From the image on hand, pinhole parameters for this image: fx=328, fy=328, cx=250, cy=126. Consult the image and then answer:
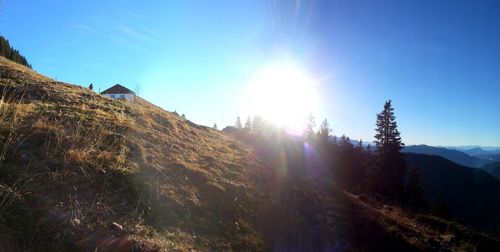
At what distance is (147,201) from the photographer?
6.31m

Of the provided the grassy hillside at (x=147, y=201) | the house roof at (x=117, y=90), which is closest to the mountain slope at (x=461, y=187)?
the house roof at (x=117, y=90)

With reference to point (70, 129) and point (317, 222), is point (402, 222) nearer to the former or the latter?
point (317, 222)

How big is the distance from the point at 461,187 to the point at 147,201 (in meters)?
160

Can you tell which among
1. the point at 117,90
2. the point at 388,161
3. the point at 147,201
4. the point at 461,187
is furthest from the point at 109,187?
the point at 461,187

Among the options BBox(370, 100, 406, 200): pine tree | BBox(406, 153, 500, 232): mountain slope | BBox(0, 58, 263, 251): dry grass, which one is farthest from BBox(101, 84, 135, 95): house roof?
BBox(406, 153, 500, 232): mountain slope

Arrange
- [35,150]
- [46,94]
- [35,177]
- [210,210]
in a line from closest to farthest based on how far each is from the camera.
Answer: [35,177]
[35,150]
[210,210]
[46,94]

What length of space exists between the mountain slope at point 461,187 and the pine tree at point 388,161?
276 feet

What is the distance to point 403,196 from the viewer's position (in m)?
35.1

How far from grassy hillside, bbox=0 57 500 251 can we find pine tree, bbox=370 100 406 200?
24.3 meters

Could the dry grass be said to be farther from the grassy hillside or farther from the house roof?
the house roof

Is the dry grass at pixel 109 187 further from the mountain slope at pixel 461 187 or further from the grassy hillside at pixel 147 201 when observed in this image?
the mountain slope at pixel 461 187

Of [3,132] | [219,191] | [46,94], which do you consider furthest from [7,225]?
[46,94]

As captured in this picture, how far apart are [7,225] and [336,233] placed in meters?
6.63

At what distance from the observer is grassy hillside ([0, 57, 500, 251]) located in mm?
4832
